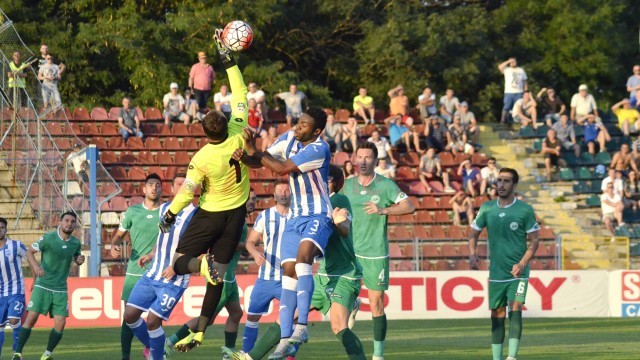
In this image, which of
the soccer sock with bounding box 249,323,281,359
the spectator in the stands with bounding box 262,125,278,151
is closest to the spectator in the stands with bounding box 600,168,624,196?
the spectator in the stands with bounding box 262,125,278,151

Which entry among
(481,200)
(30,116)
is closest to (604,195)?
(481,200)

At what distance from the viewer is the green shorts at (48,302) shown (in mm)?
17234

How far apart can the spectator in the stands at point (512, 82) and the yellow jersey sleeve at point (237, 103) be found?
2036 cm

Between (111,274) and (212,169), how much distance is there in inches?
473

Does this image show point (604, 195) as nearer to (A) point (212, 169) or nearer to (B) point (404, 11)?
(B) point (404, 11)

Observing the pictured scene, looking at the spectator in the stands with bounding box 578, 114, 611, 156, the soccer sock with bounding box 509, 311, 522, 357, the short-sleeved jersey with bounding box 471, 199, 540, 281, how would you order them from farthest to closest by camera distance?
the spectator in the stands with bounding box 578, 114, 611, 156, the short-sleeved jersey with bounding box 471, 199, 540, 281, the soccer sock with bounding box 509, 311, 522, 357

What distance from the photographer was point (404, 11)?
3725 centimetres

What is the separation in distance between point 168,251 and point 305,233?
9.06ft

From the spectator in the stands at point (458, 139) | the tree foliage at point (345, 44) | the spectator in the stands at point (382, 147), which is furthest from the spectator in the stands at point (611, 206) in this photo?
the tree foliage at point (345, 44)

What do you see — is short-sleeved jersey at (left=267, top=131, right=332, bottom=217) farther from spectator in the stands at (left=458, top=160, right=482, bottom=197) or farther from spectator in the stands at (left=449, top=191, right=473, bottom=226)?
spectator in the stands at (left=458, top=160, right=482, bottom=197)

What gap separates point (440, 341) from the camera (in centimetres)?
1909

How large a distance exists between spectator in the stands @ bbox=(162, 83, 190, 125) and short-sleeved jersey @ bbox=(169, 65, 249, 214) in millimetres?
17136

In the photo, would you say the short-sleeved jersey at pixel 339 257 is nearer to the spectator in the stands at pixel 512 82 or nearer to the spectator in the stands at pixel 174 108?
the spectator in the stands at pixel 174 108

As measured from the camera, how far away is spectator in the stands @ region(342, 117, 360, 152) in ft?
96.8
